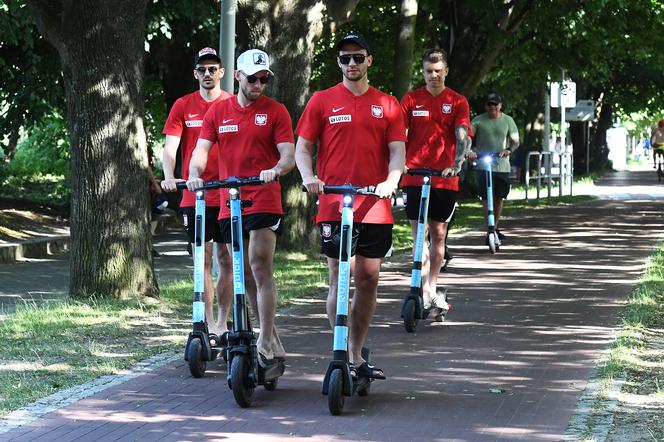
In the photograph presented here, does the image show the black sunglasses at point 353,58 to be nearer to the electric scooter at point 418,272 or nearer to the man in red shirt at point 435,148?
the electric scooter at point 418,272

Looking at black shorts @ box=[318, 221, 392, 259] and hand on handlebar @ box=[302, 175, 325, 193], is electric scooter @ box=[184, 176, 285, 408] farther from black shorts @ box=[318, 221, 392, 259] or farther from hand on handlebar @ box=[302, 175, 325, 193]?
black shorts @ box=[318, 221, 392, 259]

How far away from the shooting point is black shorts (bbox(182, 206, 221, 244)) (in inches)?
374

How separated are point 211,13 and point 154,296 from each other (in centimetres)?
1182

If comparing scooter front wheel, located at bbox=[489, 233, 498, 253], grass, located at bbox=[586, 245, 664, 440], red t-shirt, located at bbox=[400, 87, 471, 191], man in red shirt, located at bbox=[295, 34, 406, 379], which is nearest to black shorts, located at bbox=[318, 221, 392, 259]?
man in red shirt, located at bbox=[295, 34, 406, 379]

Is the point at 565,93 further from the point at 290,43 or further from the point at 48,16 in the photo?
the point at 48,16

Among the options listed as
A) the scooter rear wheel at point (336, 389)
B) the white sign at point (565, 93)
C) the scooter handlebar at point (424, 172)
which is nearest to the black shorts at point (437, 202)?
the scooter handlebar at point (424, 172)

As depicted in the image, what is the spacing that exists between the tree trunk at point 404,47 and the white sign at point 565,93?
41.6 ft

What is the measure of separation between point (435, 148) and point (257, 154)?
3288 mm

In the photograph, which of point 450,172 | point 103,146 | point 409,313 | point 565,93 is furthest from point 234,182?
point 565,93

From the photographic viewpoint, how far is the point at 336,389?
290 inches

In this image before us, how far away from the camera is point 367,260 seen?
8.01m

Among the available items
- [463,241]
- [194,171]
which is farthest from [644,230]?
[194,171]

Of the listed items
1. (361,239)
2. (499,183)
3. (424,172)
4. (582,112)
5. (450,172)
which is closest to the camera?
(361,239)

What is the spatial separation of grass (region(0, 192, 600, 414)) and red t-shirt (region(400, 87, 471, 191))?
7.02ft
